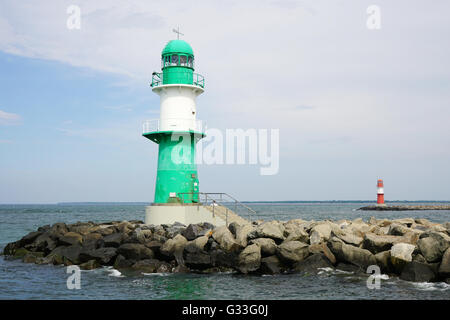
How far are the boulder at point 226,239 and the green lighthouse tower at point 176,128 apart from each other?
176 inches

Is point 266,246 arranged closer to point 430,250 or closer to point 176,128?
point 430,250

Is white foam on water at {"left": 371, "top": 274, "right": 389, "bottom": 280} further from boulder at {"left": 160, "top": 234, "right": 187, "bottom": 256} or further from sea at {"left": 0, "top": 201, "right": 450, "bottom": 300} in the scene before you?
boulder at {"left": 160, "top": 234, "right": 187, "bottom": 256}

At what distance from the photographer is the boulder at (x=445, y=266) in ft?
39.4

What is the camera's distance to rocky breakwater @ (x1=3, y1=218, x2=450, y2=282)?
1271cm

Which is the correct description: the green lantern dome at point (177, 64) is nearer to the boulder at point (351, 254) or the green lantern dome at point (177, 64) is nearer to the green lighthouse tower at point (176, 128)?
the green lighthouse tower at point (176, 128)

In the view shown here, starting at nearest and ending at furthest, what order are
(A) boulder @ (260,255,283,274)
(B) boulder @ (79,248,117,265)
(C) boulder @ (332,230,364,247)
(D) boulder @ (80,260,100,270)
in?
1. (A) boulder @ (260,255,283,274)
2. (C) boulder @ (332,230,364,247)
3. (D) boulder @ (80,260,100,270)
4. (B) boulder @ (79,248,117,265)

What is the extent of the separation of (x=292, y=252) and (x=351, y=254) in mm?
1732

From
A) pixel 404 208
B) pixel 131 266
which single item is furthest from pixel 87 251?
pixel 404 208

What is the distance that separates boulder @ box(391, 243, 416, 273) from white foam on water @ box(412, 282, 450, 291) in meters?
0.74

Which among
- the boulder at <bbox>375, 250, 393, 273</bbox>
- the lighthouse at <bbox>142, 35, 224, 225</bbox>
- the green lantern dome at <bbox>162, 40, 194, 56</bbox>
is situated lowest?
the boulder at <bbox>375, 250, 393, 273</bbox>

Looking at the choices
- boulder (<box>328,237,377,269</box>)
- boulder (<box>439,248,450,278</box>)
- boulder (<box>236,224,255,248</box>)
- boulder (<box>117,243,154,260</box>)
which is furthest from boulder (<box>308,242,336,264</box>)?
boulder (<box>117,243,154,260</box>)

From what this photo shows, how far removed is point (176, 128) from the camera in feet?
63.2

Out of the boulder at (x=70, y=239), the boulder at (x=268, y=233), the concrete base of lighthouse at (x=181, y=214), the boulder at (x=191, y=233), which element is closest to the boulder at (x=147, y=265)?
the boulder at (x=191, y=233)

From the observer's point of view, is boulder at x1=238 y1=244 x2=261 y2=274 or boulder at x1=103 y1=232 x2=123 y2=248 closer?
boulder at x1=238 y1=244 x2=261 y2=274
